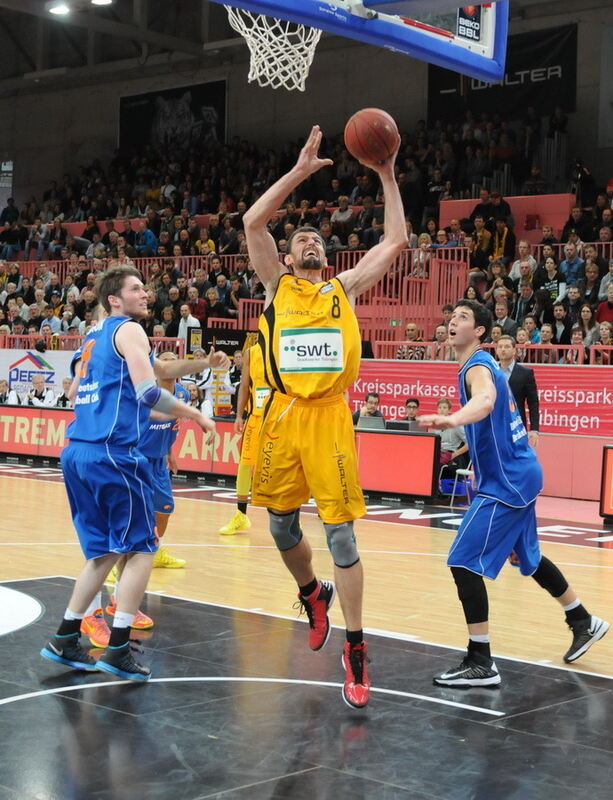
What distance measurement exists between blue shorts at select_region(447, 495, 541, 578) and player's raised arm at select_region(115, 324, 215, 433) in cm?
134

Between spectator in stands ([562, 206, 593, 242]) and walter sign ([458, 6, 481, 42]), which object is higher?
walter sign ([458, 6, 481, 42])

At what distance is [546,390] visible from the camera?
14602mm

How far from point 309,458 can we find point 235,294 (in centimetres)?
1548

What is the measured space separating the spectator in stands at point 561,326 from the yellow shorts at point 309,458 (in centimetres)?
1093

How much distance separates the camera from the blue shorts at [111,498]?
496 centimetres

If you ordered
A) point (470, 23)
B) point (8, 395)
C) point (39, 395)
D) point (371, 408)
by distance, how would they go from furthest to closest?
point (8, 395) → point (39, 395) → point (371, 408) → point (470, 23)

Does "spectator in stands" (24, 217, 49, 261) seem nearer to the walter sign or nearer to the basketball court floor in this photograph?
the basketball court floor

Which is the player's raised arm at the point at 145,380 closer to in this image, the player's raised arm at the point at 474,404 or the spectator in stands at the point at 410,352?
the player's raised arm at the point at 474,404

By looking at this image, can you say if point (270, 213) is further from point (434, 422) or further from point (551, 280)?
point (551, 280)

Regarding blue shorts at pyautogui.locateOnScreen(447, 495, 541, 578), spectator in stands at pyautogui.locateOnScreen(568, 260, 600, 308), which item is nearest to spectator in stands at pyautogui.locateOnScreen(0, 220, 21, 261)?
spectator in stands at pyautogui.locateOnScreen(568, 260, 600, 308)

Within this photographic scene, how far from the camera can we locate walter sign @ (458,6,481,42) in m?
7.38

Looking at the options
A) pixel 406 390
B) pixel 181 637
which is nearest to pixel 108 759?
pixel 181 637

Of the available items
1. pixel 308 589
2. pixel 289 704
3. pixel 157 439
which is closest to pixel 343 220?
pixel 157 439

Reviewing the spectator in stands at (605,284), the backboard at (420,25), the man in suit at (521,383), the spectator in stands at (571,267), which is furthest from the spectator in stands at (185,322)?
the backboard at (420,25)
